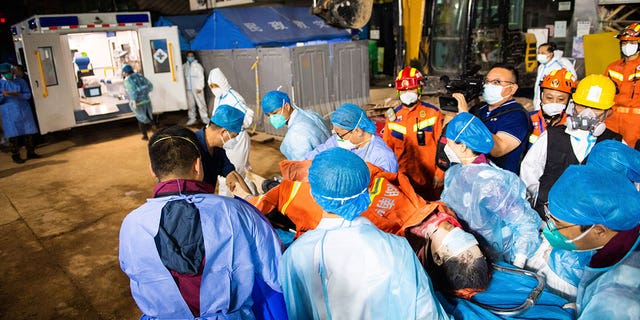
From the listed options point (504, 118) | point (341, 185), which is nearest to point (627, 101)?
point (504, 118)

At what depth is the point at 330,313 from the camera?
175cm

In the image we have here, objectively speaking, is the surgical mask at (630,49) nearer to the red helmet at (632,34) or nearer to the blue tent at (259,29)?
the red helmet at (632,34)

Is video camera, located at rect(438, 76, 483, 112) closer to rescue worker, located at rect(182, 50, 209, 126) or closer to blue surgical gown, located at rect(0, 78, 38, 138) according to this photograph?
rescue worker, located at rect(182, 50, 209, 126)

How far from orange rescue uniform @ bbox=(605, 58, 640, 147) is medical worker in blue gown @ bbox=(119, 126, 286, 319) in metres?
4.84

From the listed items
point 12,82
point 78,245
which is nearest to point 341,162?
point 78,245

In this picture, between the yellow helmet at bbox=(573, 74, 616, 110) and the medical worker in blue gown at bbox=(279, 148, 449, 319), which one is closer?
the medical worker in blue gown at bbox=(279, 148, 449, 319)

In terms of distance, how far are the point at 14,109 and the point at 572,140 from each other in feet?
28.2

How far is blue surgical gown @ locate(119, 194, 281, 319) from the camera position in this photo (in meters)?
1.70

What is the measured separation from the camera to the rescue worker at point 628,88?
487cm

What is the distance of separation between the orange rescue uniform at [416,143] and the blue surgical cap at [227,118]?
1.54 meters

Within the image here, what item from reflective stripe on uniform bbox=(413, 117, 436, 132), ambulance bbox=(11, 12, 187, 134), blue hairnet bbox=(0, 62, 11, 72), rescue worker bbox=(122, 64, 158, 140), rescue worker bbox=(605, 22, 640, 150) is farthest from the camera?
rescue worker bbox=(122, 64, 158, 140)

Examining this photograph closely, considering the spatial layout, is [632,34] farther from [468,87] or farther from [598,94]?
[598,94]

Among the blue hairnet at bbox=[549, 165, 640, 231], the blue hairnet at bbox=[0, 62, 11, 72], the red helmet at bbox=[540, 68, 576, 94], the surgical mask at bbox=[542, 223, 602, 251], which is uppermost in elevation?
the blue hairnet at bbox=[0, 62, 11, 72]

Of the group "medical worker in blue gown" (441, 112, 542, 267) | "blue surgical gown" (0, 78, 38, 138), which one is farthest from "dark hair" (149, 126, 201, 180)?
"blue surgical gown" (0, 78, 38, 138)
